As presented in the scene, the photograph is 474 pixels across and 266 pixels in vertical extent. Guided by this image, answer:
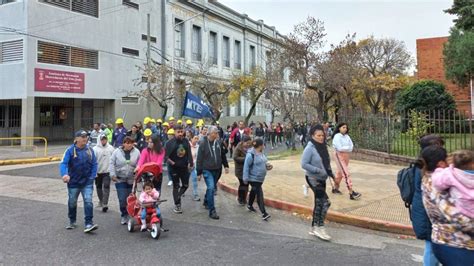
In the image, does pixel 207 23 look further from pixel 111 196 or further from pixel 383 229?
pixel 383 229

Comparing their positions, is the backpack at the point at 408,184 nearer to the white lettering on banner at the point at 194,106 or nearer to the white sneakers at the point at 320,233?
the white sneakers at the point at 320,233

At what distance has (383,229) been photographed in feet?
22.9

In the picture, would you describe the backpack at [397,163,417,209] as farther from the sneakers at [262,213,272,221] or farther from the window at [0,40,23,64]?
the window at [0,40,23,64]

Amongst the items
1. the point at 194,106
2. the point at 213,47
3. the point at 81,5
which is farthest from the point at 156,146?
the point at 213,47

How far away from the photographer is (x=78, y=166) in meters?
6.63

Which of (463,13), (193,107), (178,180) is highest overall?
(463,13)

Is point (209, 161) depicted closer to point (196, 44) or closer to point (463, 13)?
point (463, 13)

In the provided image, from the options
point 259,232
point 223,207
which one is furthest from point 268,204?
point 259,232

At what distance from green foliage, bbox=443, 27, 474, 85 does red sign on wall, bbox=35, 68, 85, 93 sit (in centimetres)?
2089

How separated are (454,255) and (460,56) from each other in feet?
68.7

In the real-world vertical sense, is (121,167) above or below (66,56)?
below

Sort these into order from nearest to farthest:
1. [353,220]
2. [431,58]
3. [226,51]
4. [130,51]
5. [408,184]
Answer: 1. [408,184]
2. [353,220]
3. [130,51]
4. [431,58]
5. [226,51]

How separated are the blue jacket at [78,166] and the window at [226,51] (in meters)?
34.8

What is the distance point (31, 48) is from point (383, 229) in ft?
70.7
